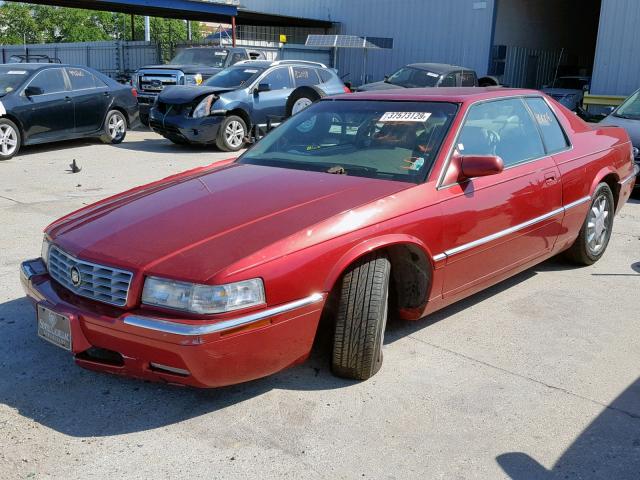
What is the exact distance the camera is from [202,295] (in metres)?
2.97

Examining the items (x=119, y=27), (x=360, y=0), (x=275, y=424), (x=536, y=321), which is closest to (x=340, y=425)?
(x=275, y=424)

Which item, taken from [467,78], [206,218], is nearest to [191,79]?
[467,78]

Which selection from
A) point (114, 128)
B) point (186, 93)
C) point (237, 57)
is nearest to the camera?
point (186, 93)

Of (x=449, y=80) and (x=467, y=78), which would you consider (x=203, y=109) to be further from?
(x=467, y=78)

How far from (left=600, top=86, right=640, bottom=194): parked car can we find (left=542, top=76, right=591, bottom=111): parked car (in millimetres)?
7005

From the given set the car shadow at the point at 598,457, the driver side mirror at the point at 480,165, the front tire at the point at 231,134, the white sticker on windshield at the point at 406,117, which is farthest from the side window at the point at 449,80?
the car shadow at the point at 598,457

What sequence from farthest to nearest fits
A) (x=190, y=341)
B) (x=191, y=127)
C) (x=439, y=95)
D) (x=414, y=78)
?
(x=414, y=78), (x=191, y=127), (x=439, y=95), (x=190, y=341)

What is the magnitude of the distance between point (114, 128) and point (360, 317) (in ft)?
35.4

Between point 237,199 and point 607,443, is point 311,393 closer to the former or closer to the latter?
point 237,199

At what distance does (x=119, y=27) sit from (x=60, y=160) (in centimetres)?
6933

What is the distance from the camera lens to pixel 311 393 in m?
3.46

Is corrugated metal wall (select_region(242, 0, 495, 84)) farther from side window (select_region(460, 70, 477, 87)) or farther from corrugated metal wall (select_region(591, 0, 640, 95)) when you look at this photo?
side window (select_region(460, 70, 477, 87))

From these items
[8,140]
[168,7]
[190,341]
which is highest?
[168,7]

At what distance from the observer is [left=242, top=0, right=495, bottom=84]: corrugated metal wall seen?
23.0 metres
